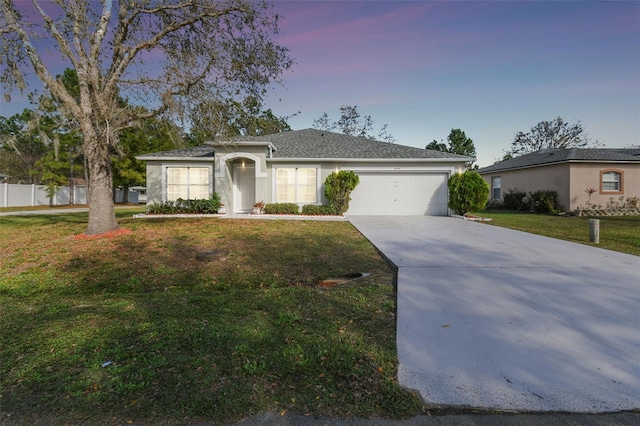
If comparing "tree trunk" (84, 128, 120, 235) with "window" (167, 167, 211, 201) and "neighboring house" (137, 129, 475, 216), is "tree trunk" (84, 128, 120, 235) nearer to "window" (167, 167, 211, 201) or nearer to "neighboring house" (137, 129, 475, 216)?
"neighboring house" (137, 129, 475, 216)

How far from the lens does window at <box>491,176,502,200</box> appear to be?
23259 millimetres

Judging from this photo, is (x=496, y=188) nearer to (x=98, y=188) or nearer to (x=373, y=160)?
(x=373, y=160)

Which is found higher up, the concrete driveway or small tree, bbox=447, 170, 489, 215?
small tree, bbox=447, 170, 489, 215

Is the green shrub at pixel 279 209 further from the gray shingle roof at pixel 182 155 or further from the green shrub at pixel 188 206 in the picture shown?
the gray shingle roof at pixel 182 155

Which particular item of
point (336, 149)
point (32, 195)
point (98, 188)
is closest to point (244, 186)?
point (336, 149)

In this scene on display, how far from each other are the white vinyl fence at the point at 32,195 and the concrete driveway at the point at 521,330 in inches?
1159

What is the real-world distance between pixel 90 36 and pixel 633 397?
1265 cm

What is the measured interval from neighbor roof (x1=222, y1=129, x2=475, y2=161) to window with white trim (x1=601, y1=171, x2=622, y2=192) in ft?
31.1

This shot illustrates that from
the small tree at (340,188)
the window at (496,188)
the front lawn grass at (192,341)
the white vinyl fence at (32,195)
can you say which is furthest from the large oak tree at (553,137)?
the white vinyl fence at (32,195)

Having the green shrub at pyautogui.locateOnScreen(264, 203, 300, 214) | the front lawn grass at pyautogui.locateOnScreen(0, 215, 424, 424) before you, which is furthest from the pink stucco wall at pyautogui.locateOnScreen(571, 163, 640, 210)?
the front lawn grass at pyautogui.locateOnScreen(0, 215, 424, 424)

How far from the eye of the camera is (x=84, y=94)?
8539 mm

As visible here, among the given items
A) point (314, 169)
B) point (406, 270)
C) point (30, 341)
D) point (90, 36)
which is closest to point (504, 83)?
point (314, 169)

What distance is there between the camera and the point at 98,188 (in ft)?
29.5

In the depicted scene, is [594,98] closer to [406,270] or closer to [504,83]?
[504,83]
